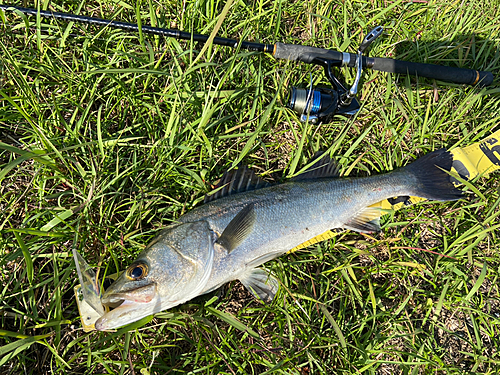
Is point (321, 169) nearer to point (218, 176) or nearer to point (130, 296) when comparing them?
point (218, 176)

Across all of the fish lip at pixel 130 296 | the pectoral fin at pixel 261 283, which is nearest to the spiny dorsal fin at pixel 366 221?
the pectoral fin at pixel 261 283

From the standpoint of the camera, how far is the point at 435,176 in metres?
3.07

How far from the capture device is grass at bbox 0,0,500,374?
2543 millimetres

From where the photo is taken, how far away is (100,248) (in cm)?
267

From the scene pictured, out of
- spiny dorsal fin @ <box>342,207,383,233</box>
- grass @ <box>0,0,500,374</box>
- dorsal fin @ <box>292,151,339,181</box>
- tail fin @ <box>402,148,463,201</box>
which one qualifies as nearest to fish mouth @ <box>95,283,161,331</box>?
grass @ <box>0,0,500,374</box>

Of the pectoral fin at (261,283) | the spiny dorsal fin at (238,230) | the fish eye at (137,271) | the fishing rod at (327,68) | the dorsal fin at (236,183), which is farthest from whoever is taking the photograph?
the fishing rod at (327,68)

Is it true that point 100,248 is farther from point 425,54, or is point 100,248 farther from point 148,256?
point 425,54

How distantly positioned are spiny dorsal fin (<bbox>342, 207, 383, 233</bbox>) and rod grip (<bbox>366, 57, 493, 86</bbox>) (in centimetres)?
166

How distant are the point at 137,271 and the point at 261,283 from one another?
113 cm

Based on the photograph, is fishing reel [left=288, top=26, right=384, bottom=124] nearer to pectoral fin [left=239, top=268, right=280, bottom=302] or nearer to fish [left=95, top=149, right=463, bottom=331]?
fish [left=95, top=149, right=463, bottom=331]

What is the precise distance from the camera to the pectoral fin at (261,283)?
2.67m

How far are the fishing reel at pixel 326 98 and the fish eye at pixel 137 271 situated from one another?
2.10 m

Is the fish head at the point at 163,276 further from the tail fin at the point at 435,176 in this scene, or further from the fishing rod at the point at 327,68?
the tail fin at the point at 435,176

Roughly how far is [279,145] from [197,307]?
189 centimetres
